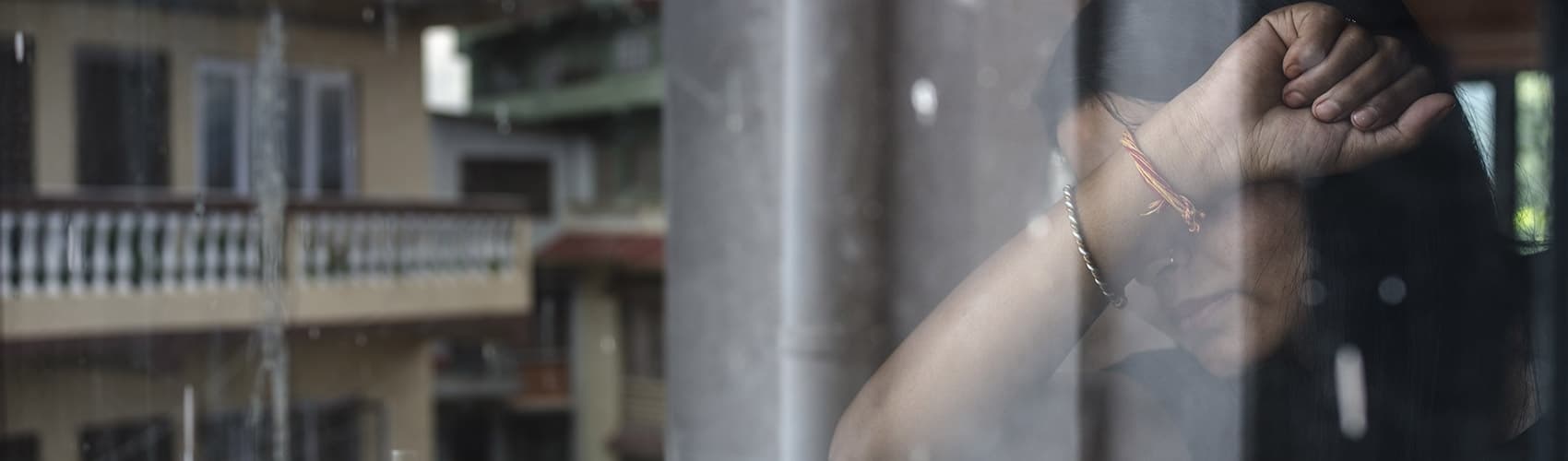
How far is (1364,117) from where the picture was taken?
20.7 inches

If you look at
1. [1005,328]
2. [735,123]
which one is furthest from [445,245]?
[1005,328]

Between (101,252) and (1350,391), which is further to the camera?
(101,252)

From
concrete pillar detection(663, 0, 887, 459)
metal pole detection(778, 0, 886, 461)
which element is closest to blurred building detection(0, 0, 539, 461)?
concrete pillar detection(663, 0, 887, 459)

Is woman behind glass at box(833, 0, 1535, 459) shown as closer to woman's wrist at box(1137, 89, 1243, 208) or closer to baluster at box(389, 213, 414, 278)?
woman's wrist at box(1137, 89, 1243, 208)

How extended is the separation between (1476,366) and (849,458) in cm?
31

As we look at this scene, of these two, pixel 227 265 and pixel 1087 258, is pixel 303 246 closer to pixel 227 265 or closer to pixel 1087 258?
pixel 227 265

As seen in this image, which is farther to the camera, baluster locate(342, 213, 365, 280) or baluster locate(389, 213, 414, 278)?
baluster locate(389, 213, 414, 278)

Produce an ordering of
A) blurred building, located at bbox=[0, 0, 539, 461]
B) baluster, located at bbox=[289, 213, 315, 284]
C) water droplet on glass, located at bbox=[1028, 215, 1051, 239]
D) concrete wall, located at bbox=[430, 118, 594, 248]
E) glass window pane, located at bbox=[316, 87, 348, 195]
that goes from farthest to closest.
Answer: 1. concrete wall, located at bbox=[430, 118, 594, 248]
2. glass window pane, located at bbox=[316, 87, 348, 195]
3. baluster, located at bbox=[289, 213, 315, 284]
4. blurred building, located at bbox=[0, 0, 539, 461]
5. water droplet on glass, located at bbox=[1028, 215, 1051, 239]

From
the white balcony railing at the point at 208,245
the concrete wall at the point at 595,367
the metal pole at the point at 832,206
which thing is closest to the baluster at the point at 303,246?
the white balcony railing at the point at 208,245

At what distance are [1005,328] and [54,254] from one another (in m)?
1.95

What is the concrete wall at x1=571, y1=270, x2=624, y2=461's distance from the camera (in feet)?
9.73

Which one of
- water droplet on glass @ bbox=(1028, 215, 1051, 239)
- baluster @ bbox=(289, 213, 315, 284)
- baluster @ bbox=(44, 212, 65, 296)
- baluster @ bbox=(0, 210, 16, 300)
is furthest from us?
baluster @ bbox=(289, 213, 315, 284)

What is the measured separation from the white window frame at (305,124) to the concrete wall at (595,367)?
0.64 meters

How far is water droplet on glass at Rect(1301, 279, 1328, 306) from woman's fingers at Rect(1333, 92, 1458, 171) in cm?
6
